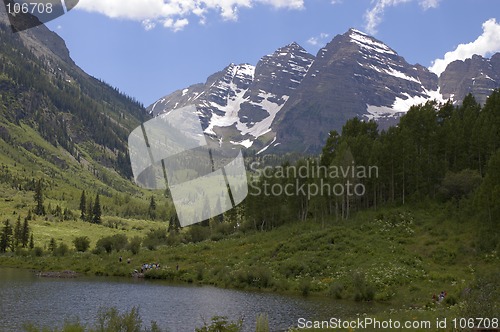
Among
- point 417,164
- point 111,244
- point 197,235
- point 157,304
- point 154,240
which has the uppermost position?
point 417,164

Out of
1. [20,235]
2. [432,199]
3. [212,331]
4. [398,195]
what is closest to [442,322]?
[212,331]

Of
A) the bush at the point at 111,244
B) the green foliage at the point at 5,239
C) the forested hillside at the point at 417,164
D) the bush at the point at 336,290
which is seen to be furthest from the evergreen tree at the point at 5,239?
the bush at the point at 336,290

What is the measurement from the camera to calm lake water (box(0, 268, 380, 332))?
41625mm

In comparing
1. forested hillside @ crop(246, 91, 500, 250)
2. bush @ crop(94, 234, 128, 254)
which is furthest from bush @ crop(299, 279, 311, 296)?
bush @ crop(94, 234, 128, 254)

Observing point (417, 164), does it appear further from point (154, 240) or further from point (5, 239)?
point (5, 239)

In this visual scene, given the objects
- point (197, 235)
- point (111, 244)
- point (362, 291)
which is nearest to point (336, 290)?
point (362, 291)

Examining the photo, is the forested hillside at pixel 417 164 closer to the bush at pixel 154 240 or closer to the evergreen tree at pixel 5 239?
the bush at pixel 154 240

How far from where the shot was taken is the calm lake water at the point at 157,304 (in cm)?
4162

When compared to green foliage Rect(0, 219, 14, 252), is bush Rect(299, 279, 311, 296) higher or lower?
lower

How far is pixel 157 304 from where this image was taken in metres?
51.4

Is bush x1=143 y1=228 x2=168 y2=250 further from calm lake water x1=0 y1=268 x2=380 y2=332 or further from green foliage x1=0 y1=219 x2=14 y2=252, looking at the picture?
calm lake water x1=0 y1=268 x2=380 y2=332

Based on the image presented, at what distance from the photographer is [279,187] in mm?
108250

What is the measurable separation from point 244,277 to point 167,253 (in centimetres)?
3370

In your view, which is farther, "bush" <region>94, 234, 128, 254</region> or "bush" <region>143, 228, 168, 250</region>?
"bush" <region>143, 228, 168, 250</region>
